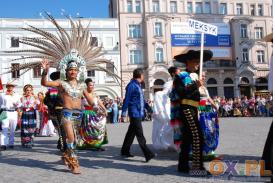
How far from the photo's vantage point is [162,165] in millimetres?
7242

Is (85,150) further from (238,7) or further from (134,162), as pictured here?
(238,7)

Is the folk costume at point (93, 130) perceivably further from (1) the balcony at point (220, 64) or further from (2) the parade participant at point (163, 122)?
(1) the balcony at point (220, 64)

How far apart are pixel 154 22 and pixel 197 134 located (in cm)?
4295

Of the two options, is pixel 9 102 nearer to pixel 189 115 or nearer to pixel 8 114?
pixel 8 114

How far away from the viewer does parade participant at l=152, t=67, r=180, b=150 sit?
876 centimetres

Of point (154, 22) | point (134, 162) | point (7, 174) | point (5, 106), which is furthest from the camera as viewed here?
point (154, 22)

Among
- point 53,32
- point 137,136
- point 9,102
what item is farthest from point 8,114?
point 53,32

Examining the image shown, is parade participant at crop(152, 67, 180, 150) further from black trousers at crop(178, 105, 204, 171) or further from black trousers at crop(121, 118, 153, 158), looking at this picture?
black trousers at crop(178, 105, 204, 171)

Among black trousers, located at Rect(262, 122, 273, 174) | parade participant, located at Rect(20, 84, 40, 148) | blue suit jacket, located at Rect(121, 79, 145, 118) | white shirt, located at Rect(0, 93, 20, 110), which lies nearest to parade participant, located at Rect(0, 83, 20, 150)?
white shirt, located at Rect(0, 93, 20, 110)

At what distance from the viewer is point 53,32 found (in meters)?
42.8

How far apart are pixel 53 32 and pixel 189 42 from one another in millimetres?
16023

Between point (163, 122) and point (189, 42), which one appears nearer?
point (163, 122)

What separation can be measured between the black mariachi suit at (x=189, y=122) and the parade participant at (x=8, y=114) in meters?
6.16

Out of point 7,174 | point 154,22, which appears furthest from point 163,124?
point 154,22
